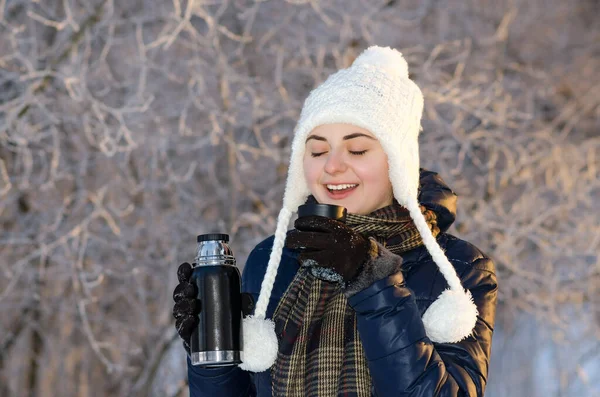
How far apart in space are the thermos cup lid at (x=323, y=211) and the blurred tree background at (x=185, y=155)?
3.59 meters

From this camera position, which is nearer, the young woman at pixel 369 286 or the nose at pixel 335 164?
the young woman at pixel 369 286

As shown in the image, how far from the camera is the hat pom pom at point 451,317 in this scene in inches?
78.2

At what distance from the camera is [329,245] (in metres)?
1.84

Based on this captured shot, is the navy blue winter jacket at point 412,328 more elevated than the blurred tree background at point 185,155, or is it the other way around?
the blurred tree background at point 185,155

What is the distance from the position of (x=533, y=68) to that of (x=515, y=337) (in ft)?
7.79

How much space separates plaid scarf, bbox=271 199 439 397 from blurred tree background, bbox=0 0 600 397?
Answer: 333 centimetres

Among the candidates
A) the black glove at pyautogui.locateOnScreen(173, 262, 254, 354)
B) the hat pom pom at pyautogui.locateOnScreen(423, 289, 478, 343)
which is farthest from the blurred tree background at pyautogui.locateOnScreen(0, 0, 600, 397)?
the hat pom pom at pyautogui.locateOnScreen(423, 289, 478, 343)

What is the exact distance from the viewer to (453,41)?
19.8 ft

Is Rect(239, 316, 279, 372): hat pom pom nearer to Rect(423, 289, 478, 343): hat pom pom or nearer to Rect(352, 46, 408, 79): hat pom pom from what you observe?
Rect(423, 289, 478, 343): hat pom pom

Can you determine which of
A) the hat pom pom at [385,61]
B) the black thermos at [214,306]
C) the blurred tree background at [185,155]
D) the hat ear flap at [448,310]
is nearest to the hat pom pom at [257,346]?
the black thermos at [214,306]

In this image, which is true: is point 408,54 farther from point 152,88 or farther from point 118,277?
point 118,277

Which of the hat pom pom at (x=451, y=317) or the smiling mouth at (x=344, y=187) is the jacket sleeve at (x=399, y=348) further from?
the smiling mouth at (x=344, y=187)

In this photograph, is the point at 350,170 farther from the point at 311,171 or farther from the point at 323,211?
the point at 323,211

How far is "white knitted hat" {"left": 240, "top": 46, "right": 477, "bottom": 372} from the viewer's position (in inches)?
80.2
